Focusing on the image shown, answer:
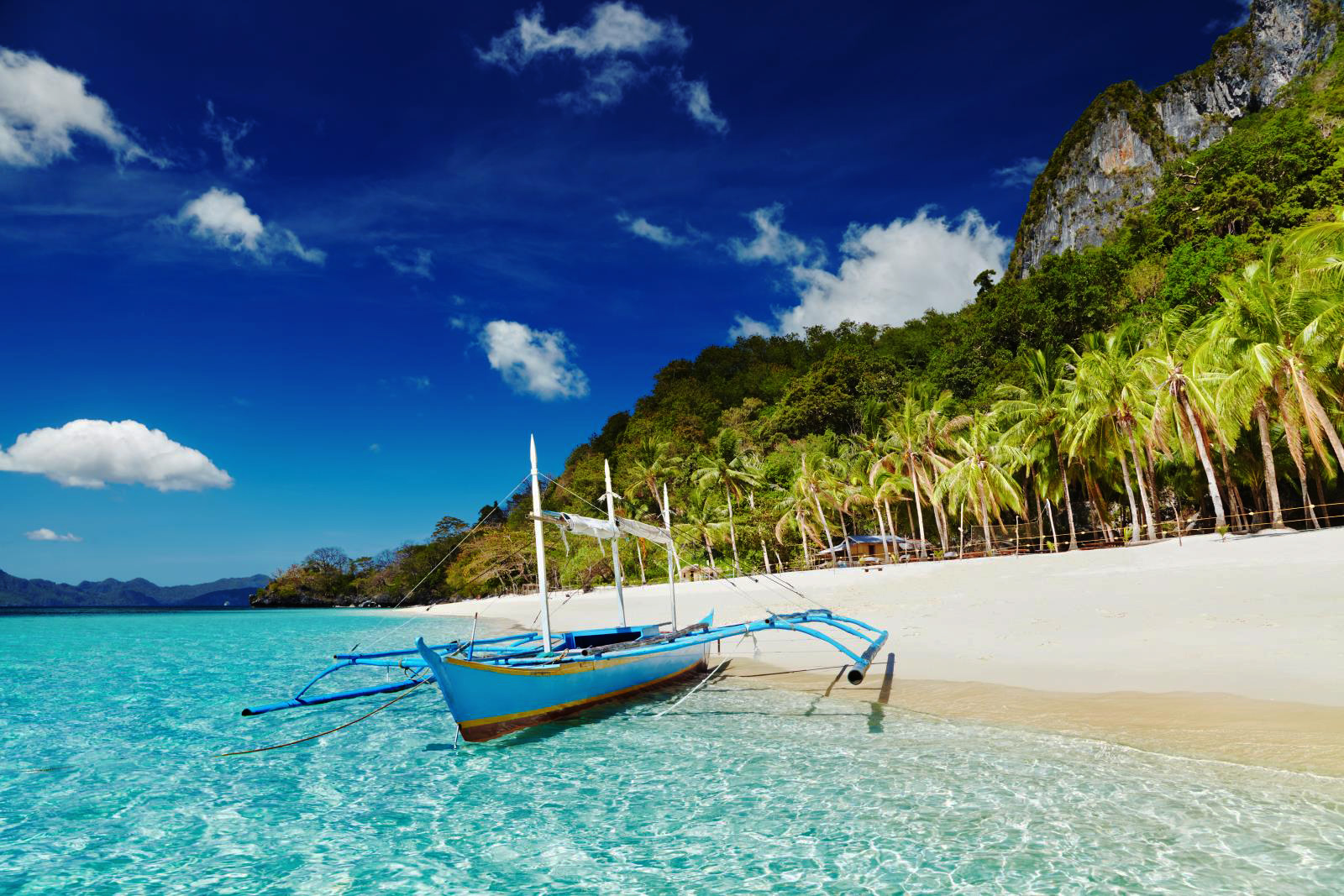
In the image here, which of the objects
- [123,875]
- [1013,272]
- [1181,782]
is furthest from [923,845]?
[1013,272]

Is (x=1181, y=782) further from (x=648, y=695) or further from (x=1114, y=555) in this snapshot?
(x=1114, y=555)

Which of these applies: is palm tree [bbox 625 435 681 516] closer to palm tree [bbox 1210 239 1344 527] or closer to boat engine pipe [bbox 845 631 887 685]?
palm tree [bbox 1210 239 1344 527]

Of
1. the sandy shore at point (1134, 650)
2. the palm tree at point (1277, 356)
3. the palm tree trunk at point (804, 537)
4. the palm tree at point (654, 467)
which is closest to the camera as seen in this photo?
the sandy shore at point (1134, 650)

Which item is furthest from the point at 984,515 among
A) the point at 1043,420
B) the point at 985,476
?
the point at 1043,420

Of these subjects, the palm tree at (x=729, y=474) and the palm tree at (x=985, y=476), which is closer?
the palm tree at (x=985, y=476)

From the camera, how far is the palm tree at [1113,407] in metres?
24.0

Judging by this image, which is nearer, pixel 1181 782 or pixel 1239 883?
pixel 1239 883

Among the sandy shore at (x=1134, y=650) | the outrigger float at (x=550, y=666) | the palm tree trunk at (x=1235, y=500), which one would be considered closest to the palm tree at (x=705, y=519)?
the sandy shore at (x=1134, y=650)

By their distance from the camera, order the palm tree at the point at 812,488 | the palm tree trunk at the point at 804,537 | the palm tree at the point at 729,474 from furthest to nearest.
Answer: the palm tree at the point at 729,474 → the palm tree trunk at the point at 804,537 → the palm tree at the point at 812,488

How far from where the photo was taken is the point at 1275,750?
7.14 m

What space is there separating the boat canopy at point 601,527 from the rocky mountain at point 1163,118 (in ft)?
287

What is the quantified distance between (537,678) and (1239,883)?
26.4ft

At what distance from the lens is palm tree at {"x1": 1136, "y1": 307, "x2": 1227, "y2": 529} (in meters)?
21.1

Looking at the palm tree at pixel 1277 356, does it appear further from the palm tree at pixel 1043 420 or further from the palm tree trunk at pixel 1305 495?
the palm tree at pixel 1043 420
